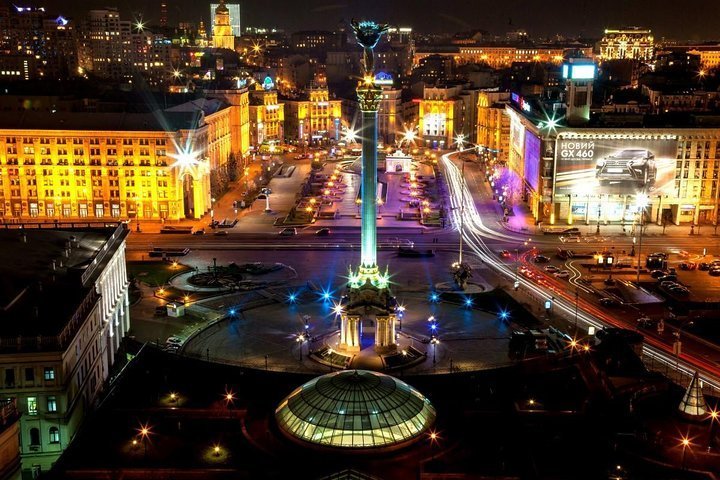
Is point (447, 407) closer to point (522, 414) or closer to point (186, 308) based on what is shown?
point (522, 414)

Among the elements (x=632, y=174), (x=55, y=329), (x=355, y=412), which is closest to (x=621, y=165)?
(x=632, y=174)

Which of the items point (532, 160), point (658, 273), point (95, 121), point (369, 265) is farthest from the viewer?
point (532, 160)

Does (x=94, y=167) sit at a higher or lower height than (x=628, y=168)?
lower

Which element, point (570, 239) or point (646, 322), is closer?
point (646, 322)

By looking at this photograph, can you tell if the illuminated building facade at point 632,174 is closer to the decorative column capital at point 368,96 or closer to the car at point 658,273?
the car at point 658,273

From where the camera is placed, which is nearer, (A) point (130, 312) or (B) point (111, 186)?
(A) point (130, 312)

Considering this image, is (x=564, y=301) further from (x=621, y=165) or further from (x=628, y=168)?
(x=628, y=168)

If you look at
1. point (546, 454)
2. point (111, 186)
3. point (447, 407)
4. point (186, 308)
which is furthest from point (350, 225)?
point (546, 454)
